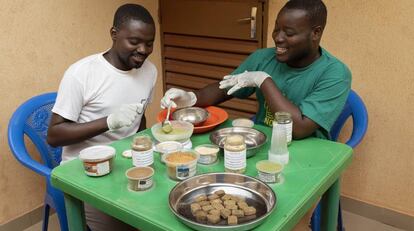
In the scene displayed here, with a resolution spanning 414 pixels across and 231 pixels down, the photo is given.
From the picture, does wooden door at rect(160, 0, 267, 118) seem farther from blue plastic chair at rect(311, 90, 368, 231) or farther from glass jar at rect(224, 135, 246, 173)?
glass jar at rect(224, 135, 246, 173)

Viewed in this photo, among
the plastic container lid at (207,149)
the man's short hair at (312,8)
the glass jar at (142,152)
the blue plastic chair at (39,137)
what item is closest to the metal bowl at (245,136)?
the plastic container lid at (207,149)

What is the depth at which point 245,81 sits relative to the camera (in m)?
1.62

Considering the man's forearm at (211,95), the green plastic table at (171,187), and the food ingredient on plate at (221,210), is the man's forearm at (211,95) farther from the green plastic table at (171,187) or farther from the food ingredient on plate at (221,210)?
the food ingredient on plate at (221,210)

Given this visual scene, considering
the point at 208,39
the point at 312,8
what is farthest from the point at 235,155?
the point at 208,39

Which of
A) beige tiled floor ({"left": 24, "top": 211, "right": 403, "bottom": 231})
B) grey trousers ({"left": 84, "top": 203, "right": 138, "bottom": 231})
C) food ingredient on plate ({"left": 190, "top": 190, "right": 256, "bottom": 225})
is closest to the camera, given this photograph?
food ingredient on plate ({"left": 190, "top": 190, "right": 256, "bottom": 225})

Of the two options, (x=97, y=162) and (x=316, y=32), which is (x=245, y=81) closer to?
(x=316, y=32)

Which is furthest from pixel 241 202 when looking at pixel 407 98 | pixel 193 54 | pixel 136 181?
pixel 193 54

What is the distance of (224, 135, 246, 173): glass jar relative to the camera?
46.2 inches

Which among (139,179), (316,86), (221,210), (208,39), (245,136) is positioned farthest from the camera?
(208,39)

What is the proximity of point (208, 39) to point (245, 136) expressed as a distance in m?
1.20

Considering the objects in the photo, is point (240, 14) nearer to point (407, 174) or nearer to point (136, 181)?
point (407, 174)

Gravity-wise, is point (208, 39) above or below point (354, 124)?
above

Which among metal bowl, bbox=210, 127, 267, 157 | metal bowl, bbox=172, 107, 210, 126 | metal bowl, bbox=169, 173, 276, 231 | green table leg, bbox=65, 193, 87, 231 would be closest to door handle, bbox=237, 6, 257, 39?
metal bowl, bbox=172, 107, 210, 126

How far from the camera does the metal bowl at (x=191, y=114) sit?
5.40ft
